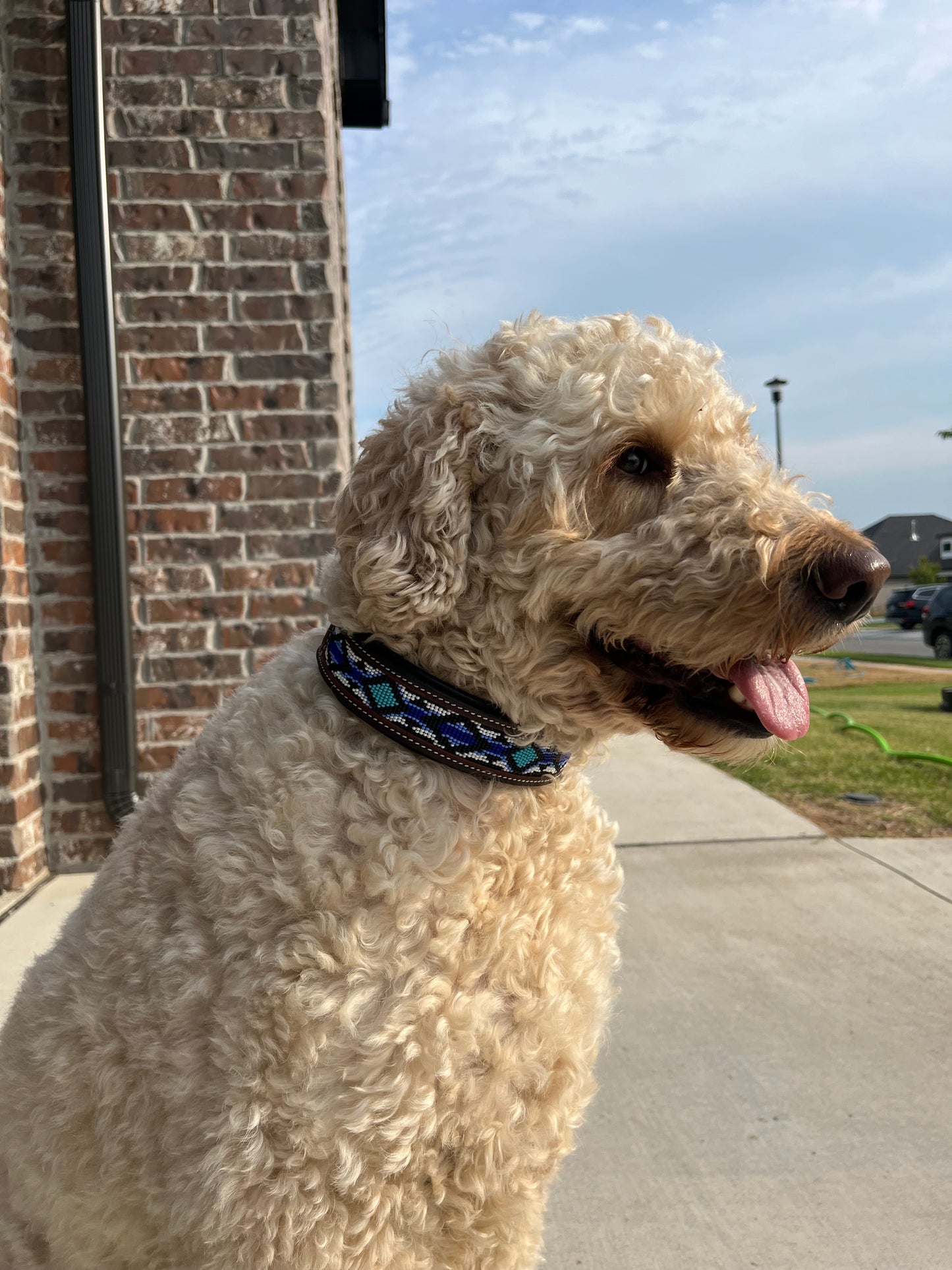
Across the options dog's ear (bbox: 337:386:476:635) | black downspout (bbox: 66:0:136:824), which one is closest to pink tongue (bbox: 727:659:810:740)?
dog's ear (bbox: 337:386:476:635)

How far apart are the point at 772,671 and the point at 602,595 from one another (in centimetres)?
29

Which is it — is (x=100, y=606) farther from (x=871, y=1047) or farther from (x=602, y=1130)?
(x=871, y=1047)

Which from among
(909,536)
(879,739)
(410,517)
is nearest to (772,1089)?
(410,517)

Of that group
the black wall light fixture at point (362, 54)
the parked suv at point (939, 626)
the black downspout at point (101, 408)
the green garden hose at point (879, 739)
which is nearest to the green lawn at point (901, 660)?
the parked suv at point (939, 626)

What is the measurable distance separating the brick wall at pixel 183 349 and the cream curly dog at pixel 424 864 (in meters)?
2.31

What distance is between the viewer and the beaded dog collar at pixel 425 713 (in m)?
1.35

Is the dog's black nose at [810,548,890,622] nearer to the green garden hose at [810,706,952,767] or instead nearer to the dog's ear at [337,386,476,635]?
the dog's ear at [337,386,476,635]

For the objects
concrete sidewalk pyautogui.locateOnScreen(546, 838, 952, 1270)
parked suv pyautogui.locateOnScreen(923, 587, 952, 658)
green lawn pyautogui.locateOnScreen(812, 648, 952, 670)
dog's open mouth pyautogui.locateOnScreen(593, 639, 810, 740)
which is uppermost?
dog's open mouth pyautogui.locateOnScreen(593, 639, 810, 740)

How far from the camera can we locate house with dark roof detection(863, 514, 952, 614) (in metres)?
15.7

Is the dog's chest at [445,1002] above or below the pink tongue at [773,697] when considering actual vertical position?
below

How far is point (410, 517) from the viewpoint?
1.39 metres

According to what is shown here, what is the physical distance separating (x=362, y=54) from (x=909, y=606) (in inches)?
338

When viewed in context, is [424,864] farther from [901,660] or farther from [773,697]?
[901,660]

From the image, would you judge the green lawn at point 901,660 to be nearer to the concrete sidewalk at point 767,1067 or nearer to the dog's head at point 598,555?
the concrete sidewalk at point 767,1067
